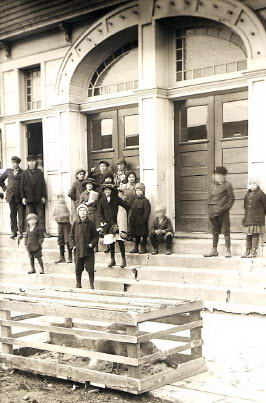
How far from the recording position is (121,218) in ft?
42.3

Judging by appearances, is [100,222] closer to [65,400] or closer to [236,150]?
[236,150]

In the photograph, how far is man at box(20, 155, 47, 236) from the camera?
13.6 m

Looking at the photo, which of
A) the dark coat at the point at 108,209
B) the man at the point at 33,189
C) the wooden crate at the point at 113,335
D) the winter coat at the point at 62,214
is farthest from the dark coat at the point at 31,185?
the wooden crate at the point at 113,335

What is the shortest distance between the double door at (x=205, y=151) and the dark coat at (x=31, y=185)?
11.0 feet

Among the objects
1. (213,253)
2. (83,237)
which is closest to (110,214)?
(83,237)

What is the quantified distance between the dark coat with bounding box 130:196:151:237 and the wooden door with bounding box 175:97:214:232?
129cm

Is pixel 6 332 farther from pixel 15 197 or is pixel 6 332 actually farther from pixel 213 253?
pixel 15 197

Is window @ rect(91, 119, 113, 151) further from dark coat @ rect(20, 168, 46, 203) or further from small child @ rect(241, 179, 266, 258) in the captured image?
small child @ rect(241, 179, 266, 258)

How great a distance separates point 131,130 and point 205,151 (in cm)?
206

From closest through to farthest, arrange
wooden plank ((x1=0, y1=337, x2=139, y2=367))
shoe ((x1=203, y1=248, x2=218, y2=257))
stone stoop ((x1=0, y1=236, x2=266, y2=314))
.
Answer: wooden plank ((x1=0, y1=337, x2=139, y2=367)) < stone stoop ((x1=0, y1=236, x2=266, y2=314)) < shoe ((x1=203, y1=248, x2=218, y2=257))

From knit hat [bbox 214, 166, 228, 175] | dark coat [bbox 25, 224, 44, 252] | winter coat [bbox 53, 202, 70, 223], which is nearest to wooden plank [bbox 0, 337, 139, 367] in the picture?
dark coat [bbox 25, 224, 44, 252]

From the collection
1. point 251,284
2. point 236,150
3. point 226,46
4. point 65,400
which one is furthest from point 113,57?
point 65,400

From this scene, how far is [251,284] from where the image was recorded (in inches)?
379

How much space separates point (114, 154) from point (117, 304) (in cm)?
786
